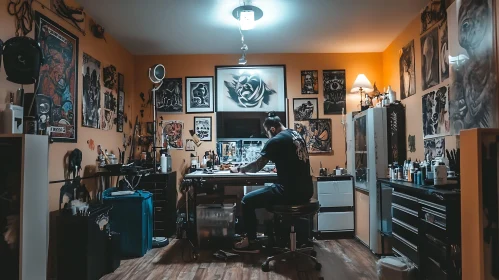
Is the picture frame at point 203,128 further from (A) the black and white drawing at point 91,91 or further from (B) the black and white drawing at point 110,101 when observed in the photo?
(A) the black and white drawing at point 91,91

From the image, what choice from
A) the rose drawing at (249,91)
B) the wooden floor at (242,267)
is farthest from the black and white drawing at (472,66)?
the rose drawing at (249,91)

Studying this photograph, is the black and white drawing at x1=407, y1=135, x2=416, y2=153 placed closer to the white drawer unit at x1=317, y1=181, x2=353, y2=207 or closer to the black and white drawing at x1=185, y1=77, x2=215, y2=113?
the white drawer unit at x1=317, y1=181, x2=353, y2=207

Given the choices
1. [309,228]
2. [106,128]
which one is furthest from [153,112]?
[309,228]

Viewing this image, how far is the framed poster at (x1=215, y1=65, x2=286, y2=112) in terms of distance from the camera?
15.2 ft

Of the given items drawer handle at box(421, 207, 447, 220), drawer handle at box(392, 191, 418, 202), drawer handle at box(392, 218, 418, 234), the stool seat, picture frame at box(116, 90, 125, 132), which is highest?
picture frame at box(116, 90, 125, 132)

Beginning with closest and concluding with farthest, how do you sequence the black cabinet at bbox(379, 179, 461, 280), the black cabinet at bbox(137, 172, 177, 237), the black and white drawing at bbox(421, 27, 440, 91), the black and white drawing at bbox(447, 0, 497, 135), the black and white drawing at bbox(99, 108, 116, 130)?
the black cabinet at bbox(379, 179, 461, 280) → the black and white drawing at bbox(447, 0, 497, 135) → the black and white drawing at bbox(421, 27, 440, 91) → the black and white drawing at bbox(99, 108, 116, 130) → the black cabinet at bbox(137, 172, 177, 237)

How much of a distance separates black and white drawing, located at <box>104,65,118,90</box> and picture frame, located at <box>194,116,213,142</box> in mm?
1211

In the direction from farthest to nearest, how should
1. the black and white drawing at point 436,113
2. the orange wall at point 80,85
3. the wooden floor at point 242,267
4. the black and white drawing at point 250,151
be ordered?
the black and white drawing at point 250,151, the black and white drawing at point 436,113, the wooden floor at point 242,267, the orange wall at point 80,85

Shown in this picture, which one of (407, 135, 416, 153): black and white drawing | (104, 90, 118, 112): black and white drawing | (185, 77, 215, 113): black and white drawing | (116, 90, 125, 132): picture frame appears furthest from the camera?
(185, 77, 215, 113): black and white drawing

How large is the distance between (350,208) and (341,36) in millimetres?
2250

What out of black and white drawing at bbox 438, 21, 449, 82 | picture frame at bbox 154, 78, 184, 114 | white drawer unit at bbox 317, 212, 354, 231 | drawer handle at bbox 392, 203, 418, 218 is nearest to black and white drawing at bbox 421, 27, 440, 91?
black and white drawing at bbox 438, 21, 449, 82

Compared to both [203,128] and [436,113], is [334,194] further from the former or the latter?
[203,128]

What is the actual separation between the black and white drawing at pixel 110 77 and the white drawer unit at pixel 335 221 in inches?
124

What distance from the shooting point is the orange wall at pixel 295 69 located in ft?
15.1
